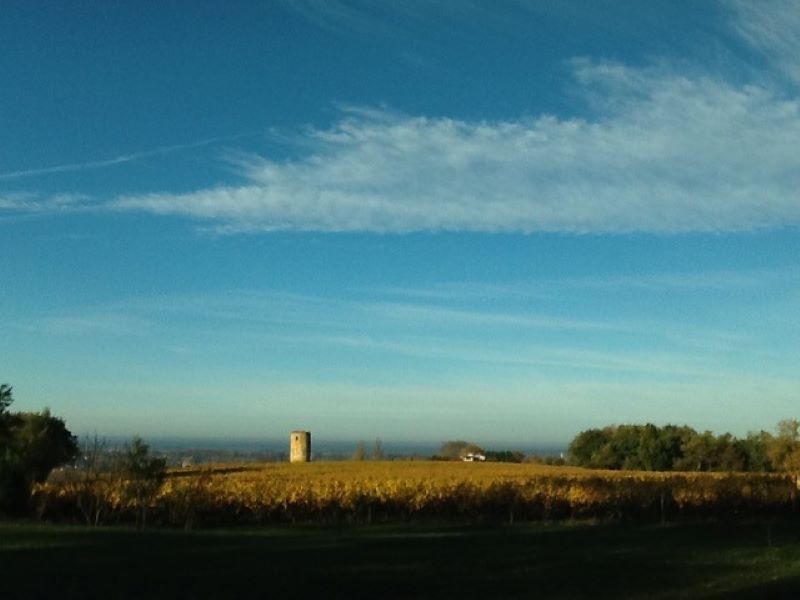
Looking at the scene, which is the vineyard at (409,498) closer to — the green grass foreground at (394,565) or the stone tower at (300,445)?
the green grass foreground at (394,565)

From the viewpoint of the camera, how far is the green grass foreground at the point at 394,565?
44.2ft

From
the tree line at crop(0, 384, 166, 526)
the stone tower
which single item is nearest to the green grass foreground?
the tree line at crop(0, 384, 166, 526)

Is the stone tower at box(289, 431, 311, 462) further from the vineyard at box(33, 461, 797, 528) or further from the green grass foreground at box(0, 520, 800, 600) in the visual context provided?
the green grass foreground at box(0, 520, 800, 600)

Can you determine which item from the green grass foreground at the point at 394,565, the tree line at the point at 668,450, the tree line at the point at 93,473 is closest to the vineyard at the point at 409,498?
the tree line at the point at 93,473

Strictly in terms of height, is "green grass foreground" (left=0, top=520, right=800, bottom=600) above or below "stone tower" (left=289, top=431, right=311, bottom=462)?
below

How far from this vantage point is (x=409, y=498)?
1340 inches

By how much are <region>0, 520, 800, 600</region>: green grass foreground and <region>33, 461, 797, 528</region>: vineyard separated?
8241mm

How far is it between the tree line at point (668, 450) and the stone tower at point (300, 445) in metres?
19.6

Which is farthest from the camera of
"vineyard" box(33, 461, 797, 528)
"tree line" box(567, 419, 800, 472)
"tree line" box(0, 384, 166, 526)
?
"tree line" box(567, 419, 800, 472)

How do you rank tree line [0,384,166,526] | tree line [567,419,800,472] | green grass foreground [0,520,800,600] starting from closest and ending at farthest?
green grass foreground [0,520,800,600] < tree line [0,384,166,526] < tree line [567,419,800,472]

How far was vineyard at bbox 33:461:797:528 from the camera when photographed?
103 ft

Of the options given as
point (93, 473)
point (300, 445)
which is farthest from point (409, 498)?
point (300, 445)

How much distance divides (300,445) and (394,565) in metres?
52.7

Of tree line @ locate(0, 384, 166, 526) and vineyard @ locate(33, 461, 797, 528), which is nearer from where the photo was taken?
tree line @ locate(0, 384, 166, 526)
